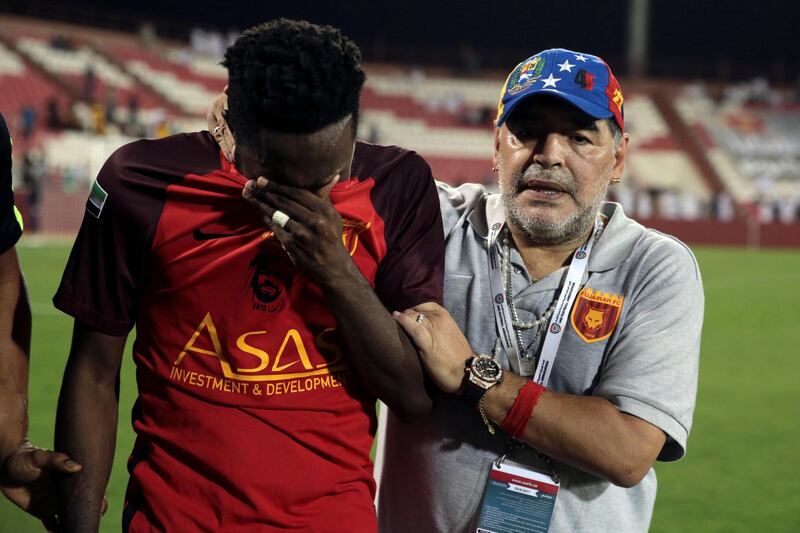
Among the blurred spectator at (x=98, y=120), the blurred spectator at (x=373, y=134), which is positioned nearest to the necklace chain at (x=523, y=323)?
the blurred spectator at (x=98, y=120)

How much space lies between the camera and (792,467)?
212 inches

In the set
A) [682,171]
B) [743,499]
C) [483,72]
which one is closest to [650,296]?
[743,499]

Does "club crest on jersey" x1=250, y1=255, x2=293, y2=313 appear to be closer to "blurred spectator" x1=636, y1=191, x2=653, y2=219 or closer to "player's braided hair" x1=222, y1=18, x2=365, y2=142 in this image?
"player's braided hair" x1=222, y1=18, x2=365, y2=142

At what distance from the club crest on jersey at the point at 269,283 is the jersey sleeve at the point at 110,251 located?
22 centimetres

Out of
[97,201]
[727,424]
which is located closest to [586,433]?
[97,201]

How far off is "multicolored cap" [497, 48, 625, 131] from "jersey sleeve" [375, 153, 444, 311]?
458mm

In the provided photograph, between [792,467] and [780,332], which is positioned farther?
[780,332]

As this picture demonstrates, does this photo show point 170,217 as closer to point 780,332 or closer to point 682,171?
point 780,332

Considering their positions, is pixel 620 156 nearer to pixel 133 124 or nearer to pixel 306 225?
pixel 306 225

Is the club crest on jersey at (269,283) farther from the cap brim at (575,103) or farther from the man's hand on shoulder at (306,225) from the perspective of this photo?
the cap brim at (575,103)

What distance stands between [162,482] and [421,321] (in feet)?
2.04

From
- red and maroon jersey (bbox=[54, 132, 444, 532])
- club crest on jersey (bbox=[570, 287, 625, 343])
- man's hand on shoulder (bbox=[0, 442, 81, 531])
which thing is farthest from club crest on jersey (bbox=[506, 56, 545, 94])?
man's hand on shoulder (bbox=[0, 442, 81, 531])

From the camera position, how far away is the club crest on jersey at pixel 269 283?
1.89 m

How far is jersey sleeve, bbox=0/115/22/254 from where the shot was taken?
89.3 inches
